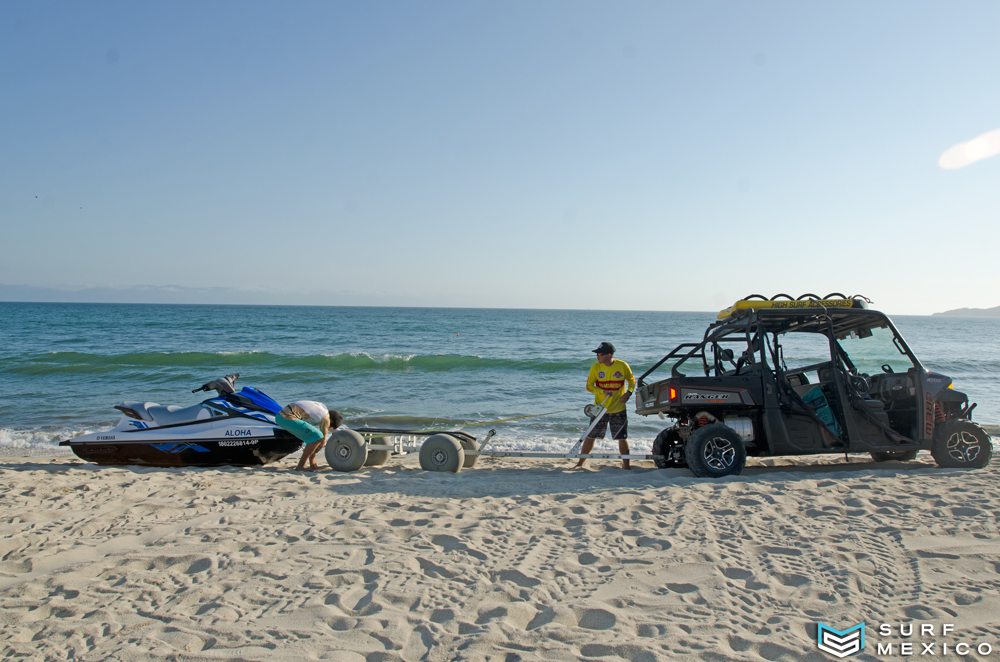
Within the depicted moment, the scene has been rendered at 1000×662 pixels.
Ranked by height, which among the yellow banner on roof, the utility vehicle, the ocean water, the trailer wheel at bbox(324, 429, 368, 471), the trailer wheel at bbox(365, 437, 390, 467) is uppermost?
the yellow banner on roof

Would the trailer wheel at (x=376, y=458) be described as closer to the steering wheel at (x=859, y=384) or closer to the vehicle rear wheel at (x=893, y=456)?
the steering wheel at (x=859, y=384)

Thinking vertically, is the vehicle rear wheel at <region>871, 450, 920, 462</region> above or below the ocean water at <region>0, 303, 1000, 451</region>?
above

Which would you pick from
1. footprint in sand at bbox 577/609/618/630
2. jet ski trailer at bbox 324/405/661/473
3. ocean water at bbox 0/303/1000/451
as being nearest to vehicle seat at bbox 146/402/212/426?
jet ski trailer at bbox 324/405/661/473

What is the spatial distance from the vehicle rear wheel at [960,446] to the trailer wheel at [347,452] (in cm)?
644

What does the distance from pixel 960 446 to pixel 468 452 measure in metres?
5.55

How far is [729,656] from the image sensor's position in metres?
3.10

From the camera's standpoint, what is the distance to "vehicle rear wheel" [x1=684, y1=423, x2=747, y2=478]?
7027 millimetres

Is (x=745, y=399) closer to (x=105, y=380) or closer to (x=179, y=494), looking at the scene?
(x=179, y=494)

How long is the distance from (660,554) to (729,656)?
4.40 feet

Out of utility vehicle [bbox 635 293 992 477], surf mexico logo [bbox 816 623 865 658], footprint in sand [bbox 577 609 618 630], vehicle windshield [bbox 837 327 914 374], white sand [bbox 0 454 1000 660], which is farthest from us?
vehicle windshield [bbox 837 327 914 374]

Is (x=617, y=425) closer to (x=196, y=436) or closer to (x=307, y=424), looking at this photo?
(x=307, y=424)

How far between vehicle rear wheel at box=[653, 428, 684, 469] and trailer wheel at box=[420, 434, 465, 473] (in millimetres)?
2300

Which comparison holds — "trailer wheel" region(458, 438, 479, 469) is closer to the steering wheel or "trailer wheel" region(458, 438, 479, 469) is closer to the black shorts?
the black shorts

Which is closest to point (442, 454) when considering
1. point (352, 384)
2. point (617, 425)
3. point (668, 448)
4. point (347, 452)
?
point (347, 452)
